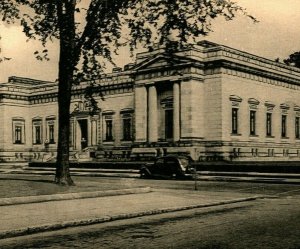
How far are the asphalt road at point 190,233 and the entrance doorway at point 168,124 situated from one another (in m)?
39.7

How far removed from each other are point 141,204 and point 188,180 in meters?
15.2

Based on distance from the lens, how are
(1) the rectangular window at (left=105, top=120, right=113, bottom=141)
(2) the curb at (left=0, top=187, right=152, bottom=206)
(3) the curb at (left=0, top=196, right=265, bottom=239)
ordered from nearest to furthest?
(3) the curb at (left=0, top=196, right=265, bottom=239) < (2) the curb at (left=0, top=187, right=152, bottom=206) < (1) the rectangular window at (left=105, top=120, right=113, bottom=141)

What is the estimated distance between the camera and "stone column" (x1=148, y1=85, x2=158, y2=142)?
2157 inches

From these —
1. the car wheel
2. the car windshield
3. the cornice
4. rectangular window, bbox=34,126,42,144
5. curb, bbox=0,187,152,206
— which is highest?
Result: the cornice

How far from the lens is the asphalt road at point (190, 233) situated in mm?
9359

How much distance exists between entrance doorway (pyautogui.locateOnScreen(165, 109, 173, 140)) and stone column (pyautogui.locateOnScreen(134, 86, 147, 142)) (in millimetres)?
2346

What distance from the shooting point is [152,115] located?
181 ft

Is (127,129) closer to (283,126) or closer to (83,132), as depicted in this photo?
(83,132)

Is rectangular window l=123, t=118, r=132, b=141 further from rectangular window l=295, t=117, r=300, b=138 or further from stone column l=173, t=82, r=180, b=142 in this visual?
rectangular window l=295, t=117, r=300, b=138

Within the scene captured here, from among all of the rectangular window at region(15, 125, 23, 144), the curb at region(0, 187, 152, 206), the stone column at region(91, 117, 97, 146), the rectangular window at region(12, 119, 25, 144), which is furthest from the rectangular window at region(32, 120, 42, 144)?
the curb at region(0, 187, 152, 206)

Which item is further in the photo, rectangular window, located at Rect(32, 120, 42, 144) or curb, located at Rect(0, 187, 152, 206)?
rectangular window, located at Rect(32, 120, 42, 144)

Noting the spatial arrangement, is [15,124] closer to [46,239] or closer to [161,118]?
[161,118]

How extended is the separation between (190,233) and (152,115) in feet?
147

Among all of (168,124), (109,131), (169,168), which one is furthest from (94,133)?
(169,168)
